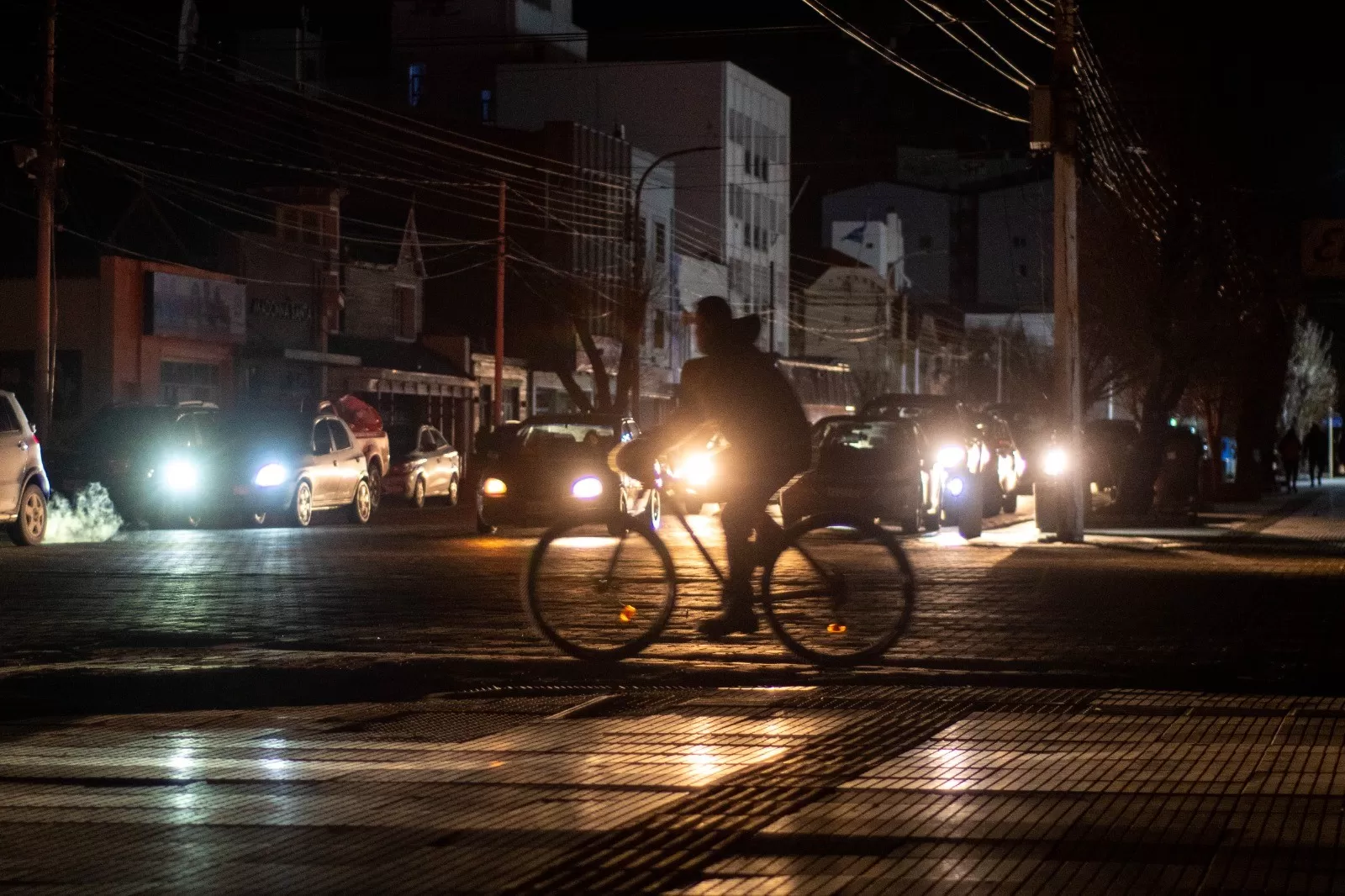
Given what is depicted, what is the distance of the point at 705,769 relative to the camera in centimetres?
759

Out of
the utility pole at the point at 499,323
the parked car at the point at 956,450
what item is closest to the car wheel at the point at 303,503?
the parked car at the point at 956,450

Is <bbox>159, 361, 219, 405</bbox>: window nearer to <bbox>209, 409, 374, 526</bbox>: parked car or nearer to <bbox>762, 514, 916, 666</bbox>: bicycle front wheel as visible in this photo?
<bbox>209, 409, 374, 526</bbox>: parked car

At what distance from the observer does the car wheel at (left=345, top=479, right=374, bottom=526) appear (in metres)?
32.8

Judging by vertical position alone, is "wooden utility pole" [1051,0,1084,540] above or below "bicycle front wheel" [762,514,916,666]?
above

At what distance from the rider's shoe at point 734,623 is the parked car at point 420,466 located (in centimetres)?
2948

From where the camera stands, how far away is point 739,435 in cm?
1112

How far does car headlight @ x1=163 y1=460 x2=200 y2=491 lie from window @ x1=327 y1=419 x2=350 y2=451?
2925 mm

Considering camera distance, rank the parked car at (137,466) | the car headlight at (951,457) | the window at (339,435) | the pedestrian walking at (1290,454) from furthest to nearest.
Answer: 1. the pedestrian walking at (1290,454)
2. the window at (339,435)
3. the parked car at (137,466)
4. the car headlight at (951,457)

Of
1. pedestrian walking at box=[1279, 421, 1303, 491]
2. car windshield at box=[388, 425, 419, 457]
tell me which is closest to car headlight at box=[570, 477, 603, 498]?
car windshield at box=[388, 425, 419, 457]

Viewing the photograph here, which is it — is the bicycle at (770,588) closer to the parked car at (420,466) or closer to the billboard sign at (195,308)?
the parked car at (420,466)

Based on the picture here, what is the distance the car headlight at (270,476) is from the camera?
96.6 ft

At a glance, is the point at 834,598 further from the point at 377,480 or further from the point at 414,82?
the point at 414,82

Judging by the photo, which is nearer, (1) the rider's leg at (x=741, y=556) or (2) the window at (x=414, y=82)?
(1) the rider's leg at (x=741, y=556)

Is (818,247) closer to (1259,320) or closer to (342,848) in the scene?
(1259,320)
